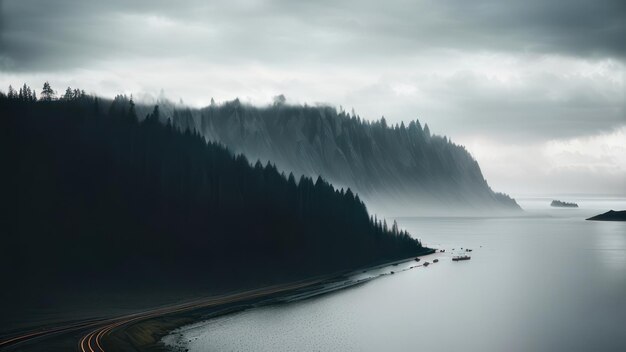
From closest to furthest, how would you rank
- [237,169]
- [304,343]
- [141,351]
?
1. [141,351]
2. [304,343]
3. [237,169]

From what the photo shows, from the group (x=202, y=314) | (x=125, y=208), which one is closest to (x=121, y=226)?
(x=125, y=208)

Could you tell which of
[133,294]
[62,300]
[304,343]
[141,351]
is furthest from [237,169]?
[141,351]

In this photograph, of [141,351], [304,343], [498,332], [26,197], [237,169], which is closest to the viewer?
[141,351]

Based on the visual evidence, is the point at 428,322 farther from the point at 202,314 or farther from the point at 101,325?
the point at 101,325

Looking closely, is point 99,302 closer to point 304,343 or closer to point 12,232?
point 12,232

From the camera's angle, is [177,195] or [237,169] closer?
[177,195]

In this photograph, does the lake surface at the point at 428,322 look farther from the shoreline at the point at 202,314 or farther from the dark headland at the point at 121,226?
the dark headland at the point at 121,226

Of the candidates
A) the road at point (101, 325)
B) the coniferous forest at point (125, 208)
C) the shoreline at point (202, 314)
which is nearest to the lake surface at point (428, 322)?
the shoreline at point (202, 314)
